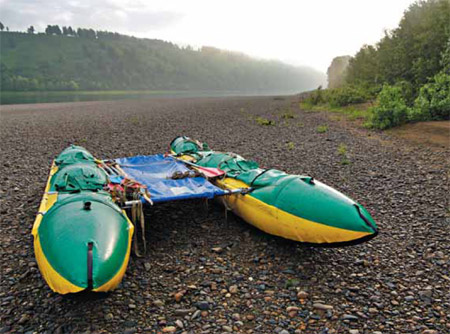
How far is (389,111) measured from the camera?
17328 mm

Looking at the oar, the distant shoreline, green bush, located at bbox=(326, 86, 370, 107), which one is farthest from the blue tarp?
the distant shoreline

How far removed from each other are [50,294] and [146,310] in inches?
53.7

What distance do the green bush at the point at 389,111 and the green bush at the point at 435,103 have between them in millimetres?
434

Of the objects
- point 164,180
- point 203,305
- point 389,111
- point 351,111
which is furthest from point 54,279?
point 351,111

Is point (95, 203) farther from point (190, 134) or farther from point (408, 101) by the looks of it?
point (408, 101)

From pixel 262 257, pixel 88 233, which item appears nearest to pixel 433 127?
pixel 262 257

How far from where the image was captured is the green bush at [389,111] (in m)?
17.0

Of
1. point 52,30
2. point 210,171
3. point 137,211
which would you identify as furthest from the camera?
point 52,30

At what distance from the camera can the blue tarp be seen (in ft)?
21.0

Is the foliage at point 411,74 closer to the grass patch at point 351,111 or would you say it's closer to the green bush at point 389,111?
the green bush at point 389,111

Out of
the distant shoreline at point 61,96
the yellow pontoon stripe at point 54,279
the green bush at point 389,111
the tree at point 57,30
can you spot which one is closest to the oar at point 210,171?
the yellow pontoon stripe at point 54,279

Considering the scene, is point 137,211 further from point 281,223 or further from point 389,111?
point 389,111

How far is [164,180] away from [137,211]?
1.66 m

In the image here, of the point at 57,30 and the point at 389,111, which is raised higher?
the point at 57,30
